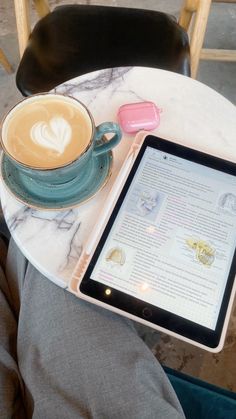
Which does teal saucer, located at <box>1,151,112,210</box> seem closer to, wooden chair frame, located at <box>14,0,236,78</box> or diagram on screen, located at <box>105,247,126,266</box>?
diagram on screen, located at <box>105,247,126,266</box>

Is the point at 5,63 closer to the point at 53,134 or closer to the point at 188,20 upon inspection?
the point at 188,20

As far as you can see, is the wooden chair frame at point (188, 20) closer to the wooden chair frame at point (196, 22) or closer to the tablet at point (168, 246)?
the wooden chair frame at point (196, 22)

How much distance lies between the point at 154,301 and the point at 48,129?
10.6 inches

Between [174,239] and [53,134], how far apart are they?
219mm

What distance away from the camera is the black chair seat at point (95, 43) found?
0.85 meters

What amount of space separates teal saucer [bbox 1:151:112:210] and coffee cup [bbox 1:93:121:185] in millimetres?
19

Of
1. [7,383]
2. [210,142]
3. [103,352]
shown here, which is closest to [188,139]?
[210,142]

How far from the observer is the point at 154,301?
1.52 feet

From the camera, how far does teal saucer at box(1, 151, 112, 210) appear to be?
0.51 m

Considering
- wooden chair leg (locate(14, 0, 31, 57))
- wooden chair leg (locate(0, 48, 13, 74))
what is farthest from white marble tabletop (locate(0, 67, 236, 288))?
wooden chair leg (locate(0, 48, 13, 74))

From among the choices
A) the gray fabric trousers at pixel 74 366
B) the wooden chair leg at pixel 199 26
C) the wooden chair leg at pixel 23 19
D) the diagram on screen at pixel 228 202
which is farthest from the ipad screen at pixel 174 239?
the wooden chair leg at pixel 23 19

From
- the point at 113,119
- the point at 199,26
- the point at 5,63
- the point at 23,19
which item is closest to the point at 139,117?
the point at 113,119

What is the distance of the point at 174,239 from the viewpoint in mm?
499

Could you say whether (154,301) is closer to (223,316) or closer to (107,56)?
(223,316)
